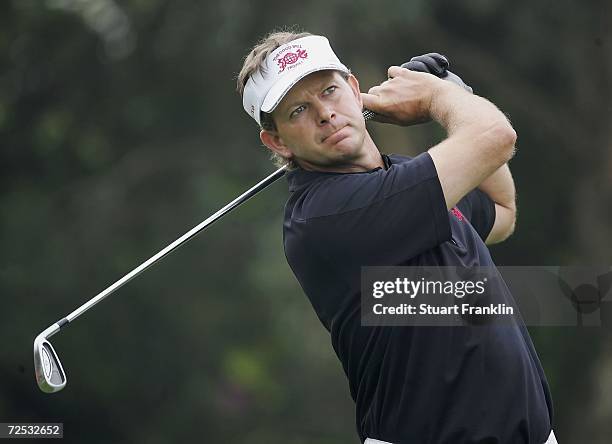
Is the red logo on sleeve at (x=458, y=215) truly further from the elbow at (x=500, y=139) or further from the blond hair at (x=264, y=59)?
the blond hair at (x=264, y=59)

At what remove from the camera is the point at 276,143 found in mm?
3020

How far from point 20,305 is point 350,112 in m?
7.92

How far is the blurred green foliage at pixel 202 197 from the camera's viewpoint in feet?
32.1

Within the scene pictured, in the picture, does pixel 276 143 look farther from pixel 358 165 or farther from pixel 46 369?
pixel 46 369

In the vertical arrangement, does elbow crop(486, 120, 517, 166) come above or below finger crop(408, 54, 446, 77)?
below

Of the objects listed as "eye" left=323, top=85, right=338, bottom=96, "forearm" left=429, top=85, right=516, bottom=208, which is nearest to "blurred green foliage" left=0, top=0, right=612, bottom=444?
"eye" left=323, top=85, right=338, bottom=96

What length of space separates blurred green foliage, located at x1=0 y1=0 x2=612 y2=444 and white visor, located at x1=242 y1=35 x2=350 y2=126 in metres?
6.41

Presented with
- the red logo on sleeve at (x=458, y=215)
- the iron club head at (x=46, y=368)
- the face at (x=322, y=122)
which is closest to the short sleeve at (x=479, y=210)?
the red logo on sleeve at (x=458, y=215)

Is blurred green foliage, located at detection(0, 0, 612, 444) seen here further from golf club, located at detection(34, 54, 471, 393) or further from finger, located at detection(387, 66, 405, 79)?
finger, located at detection(387, 66, 405, 79)

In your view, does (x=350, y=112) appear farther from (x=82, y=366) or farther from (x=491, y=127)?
(x=82, y=366)

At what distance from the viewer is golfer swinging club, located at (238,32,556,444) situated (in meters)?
2.68

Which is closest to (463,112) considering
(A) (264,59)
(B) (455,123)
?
(B) (455,123)

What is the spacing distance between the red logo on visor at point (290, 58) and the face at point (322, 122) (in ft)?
0.17

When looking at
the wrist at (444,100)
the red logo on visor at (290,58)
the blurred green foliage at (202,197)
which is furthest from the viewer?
the blurred green foliage at (202,197)
